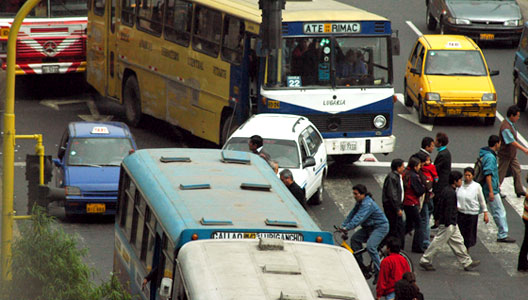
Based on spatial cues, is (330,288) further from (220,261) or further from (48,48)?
(48,48)

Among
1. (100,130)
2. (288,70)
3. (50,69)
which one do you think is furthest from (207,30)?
(50,69)

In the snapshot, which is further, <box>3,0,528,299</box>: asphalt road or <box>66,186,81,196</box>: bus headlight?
<box>66,186,81,196</box>: bus headlight

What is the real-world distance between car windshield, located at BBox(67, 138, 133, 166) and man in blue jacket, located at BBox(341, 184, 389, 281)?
5666 mm

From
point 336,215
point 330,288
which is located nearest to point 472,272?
point 336,215

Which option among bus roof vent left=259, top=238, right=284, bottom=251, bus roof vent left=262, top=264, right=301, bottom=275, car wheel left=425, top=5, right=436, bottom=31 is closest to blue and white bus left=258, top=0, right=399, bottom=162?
bus roof vent left=259, top=238, right=284, bottom=251

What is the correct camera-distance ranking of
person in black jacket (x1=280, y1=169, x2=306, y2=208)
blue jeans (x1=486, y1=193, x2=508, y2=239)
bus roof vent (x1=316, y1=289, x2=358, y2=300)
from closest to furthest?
bus roof vent (x1=316, y1=289, x2=358, y2=300) < person in black jacket (x1=280, y1=169, x2=306, y2=208) < blue jeans (x1=486, y1=193, x2=508, y2=239)

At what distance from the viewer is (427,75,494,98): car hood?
79.7 ft

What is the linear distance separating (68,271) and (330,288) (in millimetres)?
3176

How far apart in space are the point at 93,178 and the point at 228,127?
353cm

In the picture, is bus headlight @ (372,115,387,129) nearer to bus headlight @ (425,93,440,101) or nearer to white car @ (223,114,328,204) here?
white car @ (223,114,328,204)

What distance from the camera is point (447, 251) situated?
53.6 feet

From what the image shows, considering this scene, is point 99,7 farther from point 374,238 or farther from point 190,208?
point 190,208

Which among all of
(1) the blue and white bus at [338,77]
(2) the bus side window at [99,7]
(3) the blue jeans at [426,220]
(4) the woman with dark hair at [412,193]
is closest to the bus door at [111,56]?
(2) the bus side window at [99,7]

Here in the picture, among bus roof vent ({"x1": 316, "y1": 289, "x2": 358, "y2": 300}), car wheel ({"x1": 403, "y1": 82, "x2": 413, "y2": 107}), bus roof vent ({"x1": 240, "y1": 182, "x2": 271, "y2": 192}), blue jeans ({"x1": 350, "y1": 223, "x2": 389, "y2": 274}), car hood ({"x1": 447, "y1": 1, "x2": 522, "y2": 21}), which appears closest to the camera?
bus roof vent ({"x1": 316, "y1": 289, "x2": 358, "y2": 300})
